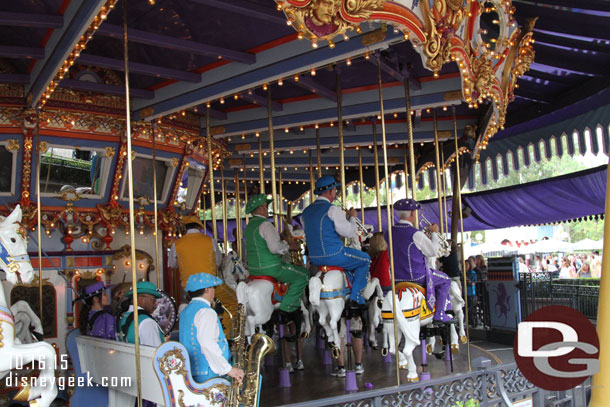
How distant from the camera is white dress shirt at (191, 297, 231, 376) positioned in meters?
3.99

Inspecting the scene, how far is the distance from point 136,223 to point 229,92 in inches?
114

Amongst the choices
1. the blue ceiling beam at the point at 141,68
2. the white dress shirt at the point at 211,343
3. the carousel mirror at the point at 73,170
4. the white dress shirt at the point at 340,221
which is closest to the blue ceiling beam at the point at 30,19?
the blue ceiling beam at the point at 141,68

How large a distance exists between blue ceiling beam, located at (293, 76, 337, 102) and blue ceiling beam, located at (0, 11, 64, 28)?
10.0ft

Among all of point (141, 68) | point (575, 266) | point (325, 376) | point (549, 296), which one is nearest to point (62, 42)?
point (141, 68)

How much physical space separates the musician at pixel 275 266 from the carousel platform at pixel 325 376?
674 mm

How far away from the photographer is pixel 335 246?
20.1ft

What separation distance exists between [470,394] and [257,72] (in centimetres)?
413

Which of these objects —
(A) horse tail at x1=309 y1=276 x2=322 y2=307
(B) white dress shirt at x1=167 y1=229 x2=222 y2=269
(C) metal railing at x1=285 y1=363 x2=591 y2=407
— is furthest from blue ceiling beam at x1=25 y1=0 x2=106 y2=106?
(C) metal railing at x1=285 y1=363 x2=591 y2=407

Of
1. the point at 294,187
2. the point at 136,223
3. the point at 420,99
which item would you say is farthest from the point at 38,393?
the point at 294,187

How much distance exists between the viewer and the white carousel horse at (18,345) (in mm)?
4320

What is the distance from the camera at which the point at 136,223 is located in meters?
9.03

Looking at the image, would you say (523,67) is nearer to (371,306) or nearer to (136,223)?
(371,306)
